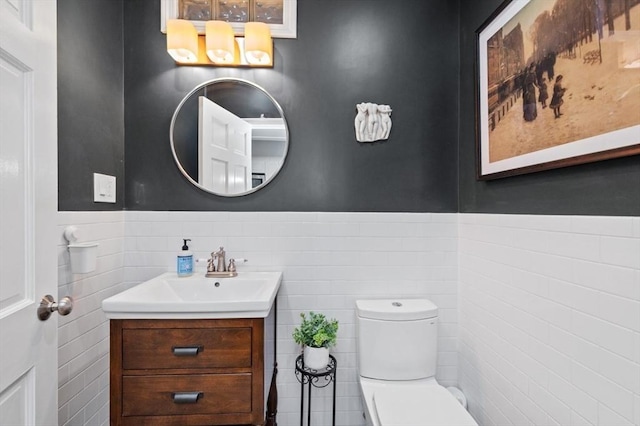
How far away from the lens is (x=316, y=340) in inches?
59.6

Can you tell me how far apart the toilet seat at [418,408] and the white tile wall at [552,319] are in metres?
0.27

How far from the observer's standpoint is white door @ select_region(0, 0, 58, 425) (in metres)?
0.77

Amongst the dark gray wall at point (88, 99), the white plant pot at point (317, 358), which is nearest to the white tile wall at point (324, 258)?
the white plant pot at point (317, 358)

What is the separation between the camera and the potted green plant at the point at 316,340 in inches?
60.1

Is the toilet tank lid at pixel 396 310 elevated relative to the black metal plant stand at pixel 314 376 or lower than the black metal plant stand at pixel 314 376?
elevated

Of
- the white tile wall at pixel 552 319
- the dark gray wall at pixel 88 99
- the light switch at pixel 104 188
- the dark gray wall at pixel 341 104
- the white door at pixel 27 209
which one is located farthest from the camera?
the dark gray wall at pixel 341 104

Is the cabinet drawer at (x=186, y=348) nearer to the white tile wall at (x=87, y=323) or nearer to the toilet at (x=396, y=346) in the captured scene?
the white tile wall at (x=87, y=323)

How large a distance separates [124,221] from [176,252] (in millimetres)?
321

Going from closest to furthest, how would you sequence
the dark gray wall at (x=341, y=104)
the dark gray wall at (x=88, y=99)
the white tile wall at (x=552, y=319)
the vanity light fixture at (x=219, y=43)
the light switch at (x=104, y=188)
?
the white tile wall at (x=552, y=319)
the dark gray wall at (x=88, y=99)
the light switch at (x=104, y=188)
the vanity light fixture at (x=219, y=43)
the dark gray wall at (x=341, y=104)

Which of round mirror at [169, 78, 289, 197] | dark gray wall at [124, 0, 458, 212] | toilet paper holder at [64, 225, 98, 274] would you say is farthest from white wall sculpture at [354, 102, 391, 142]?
toilet paper holder at [64, 225, 98, 274]

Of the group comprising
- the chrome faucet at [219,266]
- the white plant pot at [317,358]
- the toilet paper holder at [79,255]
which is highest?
the toilet paper holder at [79,255]

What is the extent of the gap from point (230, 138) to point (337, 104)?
0.62m

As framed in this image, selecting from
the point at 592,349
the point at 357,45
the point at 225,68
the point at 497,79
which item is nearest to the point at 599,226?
the point at 592,349

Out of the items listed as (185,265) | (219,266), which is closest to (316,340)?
(219,266)
